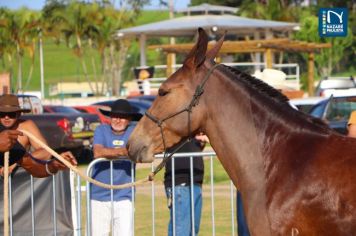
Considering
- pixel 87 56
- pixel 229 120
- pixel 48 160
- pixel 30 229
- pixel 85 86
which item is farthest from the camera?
pixel 87 56

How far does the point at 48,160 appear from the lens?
9055 millimetres

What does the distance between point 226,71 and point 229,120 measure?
397 millimetres

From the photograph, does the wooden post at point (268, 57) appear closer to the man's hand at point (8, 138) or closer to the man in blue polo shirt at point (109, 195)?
the man in blue polo shirt at point (109, 195)

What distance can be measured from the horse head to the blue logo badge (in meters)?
4.48

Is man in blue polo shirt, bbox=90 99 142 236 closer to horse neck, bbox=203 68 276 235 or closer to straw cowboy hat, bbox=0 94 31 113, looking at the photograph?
straw cowboy hat, bbox=0 94 31 113

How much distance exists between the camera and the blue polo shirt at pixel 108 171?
9.53m

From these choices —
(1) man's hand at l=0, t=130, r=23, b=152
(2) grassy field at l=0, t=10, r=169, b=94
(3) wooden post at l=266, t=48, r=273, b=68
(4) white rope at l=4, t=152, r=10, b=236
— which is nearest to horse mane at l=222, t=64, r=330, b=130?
(1) man's hand at l=0, t=130, r=23, b=152

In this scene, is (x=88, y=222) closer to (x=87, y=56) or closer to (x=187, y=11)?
(x=187, y=11)

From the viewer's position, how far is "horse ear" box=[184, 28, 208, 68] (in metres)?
7.02

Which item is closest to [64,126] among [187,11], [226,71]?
[226,71]

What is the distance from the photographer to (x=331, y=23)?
11328 millimetres

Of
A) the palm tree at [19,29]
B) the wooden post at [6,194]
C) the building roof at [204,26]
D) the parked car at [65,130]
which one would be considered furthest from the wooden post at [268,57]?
the wooden post at [6,194]

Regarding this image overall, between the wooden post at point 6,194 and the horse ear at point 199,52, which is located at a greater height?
the horse ear at point 199,52

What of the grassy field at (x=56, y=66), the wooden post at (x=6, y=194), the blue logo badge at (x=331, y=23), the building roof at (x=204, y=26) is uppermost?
the blue logo badge at (x=331, y=23)
